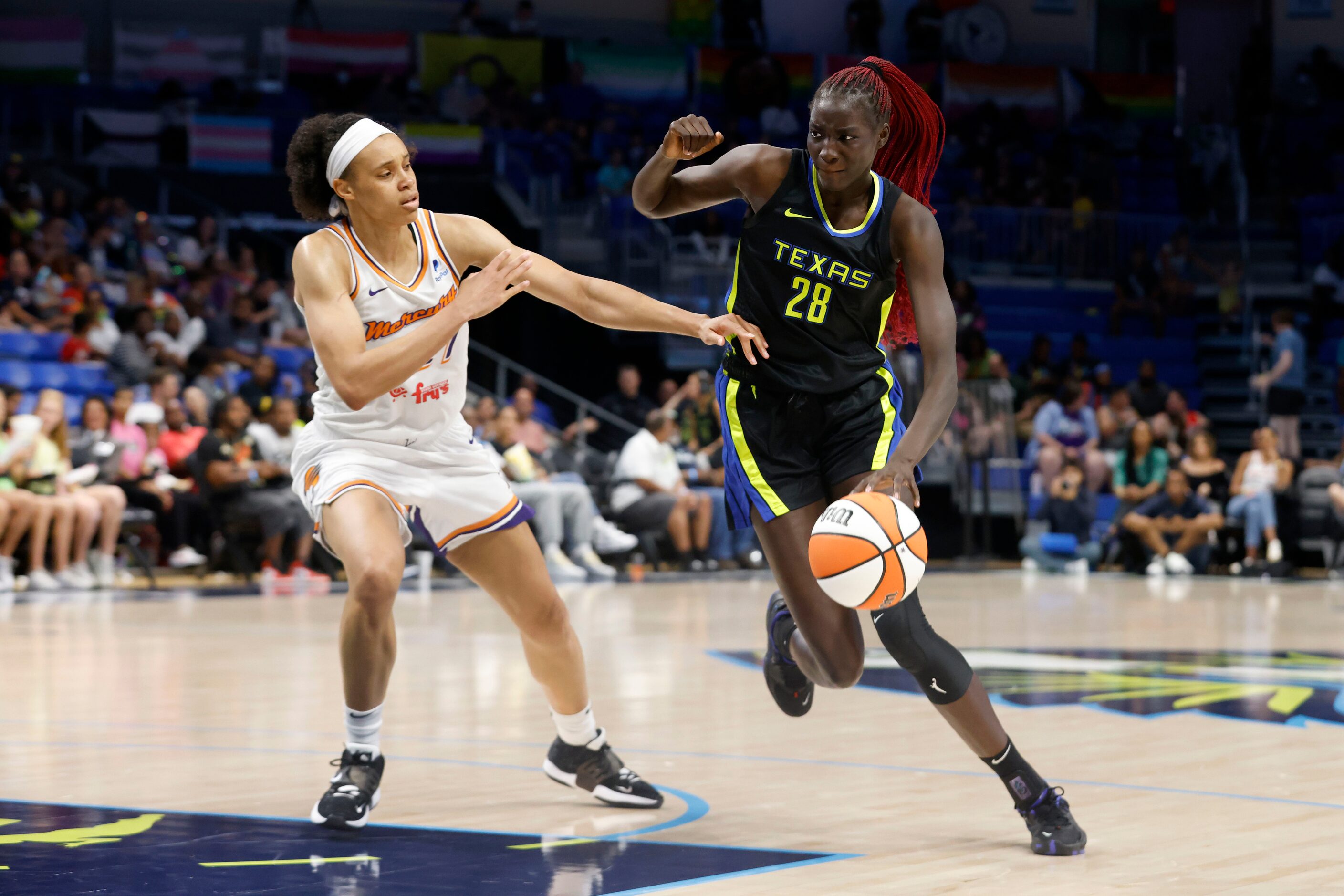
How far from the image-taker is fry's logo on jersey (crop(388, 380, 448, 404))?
4.58 m

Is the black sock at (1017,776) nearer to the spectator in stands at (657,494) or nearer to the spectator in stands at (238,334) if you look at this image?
the spectator in stands at (657,494)

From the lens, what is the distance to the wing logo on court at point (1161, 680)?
6.64 metres

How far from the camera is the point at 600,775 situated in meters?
4.74

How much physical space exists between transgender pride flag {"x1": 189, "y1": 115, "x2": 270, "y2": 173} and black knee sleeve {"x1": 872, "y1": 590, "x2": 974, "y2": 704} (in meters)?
18.2

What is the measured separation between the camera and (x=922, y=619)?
167 inches

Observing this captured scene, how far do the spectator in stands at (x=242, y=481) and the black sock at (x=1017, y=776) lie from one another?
964cm

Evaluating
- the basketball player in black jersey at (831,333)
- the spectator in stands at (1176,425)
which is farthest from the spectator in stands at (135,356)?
the basketball player in black jersey at (831,333)

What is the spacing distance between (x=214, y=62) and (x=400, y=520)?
767 inches

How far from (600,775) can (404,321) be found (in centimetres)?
139

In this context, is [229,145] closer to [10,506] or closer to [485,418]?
[485,418]

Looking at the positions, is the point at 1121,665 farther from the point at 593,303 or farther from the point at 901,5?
the point at 901,5

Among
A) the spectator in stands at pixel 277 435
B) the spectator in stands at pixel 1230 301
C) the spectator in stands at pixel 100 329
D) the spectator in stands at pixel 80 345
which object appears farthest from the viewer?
the spectator in stands at pixel 1230 301

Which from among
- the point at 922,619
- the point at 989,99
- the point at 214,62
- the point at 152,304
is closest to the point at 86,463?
the point at 152,304

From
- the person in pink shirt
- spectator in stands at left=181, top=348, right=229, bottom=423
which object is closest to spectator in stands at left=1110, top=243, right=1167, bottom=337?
spectator in stands at left=181, top=348, right=229, bottom=423
